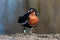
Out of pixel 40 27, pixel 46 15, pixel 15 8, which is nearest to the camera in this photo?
pixel 40 27

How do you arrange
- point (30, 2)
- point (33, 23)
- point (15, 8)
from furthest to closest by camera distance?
point (30, 2) < point (15, 8) < point (33, 23)

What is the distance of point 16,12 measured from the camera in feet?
11.8

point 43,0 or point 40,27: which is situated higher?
point 43,0

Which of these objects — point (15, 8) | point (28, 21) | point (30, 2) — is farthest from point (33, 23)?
point (30, 2)

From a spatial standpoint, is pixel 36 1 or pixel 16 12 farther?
pixel 36 1

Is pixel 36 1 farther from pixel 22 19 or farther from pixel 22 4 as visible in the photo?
pixel 22 19

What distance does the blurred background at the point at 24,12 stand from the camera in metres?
2.79

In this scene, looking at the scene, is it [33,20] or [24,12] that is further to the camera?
[24,12]

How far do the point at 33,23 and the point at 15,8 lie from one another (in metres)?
1.68

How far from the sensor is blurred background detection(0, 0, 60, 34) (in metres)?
2.79

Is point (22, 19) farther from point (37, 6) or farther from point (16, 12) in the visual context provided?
point (37, 6)

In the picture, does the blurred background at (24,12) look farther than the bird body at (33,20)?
Yes

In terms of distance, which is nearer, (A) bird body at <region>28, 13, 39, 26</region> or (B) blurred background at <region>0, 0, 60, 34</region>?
(A) bird body at <region>28, 13, 39, 26</region>

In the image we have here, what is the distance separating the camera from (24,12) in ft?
11.5
